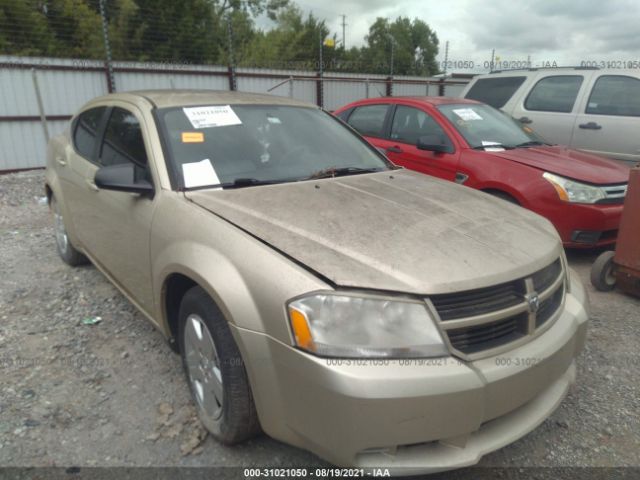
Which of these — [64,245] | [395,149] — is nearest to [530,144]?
[395,149]

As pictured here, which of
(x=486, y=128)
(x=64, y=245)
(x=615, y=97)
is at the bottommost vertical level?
(x=64, y=245)

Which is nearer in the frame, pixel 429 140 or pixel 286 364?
pixel 286 364

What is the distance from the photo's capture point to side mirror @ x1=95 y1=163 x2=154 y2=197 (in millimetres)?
2502

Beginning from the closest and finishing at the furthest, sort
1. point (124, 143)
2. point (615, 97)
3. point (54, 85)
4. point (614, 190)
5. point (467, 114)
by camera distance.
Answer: point (124, 143) < point (614, 190) < point (467, 114) < point (615, 97) < point (54, 85)

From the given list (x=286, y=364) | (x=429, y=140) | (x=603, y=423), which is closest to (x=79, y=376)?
(x=286, y=364)

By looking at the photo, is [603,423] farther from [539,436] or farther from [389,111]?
[389,111]

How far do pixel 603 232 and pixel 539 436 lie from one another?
273cm

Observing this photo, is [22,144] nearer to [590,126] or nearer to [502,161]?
[502,161]

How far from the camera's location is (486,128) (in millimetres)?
5176

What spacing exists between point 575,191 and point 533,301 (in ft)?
9.17

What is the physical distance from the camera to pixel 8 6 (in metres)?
18.3

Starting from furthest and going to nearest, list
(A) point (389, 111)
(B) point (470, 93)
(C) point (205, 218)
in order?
(B) point (470, 93) < (A) point (389, 111) < (C) point (205, 218)

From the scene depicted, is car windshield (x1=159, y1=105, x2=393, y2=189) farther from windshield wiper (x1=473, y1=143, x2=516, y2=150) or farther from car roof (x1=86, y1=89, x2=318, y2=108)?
windshield wiper (x1=473, y1=143, x2=516, y2=150)

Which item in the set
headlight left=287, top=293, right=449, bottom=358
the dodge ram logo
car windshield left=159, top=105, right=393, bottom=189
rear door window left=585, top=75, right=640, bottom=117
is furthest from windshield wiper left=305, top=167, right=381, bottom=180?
rear door window left=585, top=75, right=640, bottom=117
